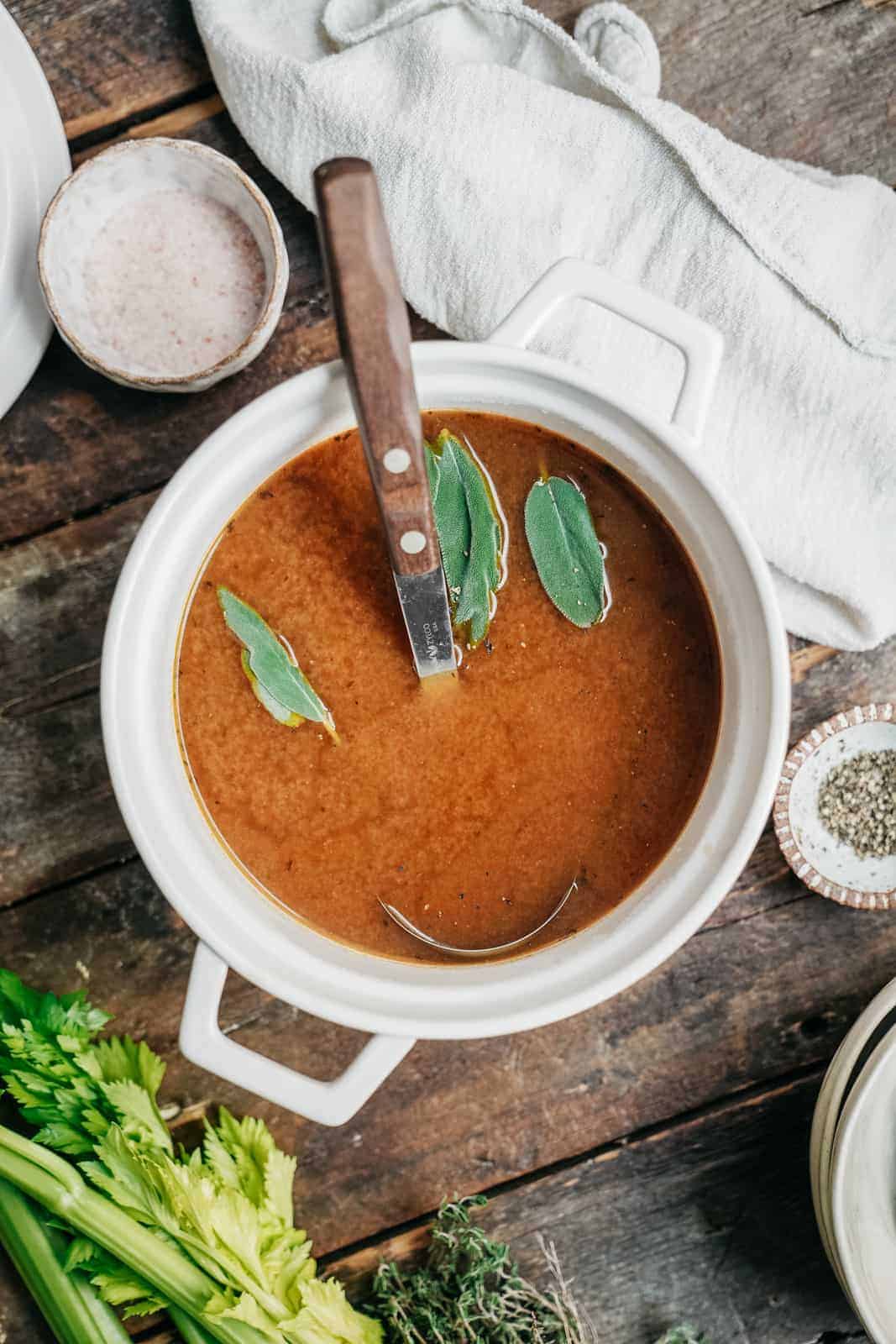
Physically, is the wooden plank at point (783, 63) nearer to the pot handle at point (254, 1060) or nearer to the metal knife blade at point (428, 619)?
the metal knife blade at point (428, 619)

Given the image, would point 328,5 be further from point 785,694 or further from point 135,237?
point 785,694

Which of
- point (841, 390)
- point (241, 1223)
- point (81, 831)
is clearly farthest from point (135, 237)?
point (241, 1223)

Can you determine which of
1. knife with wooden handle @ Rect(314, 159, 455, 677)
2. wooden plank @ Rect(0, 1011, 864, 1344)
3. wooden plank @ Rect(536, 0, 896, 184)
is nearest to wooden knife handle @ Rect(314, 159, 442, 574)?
knife with wooden handle @ Rect(314, 159, 455, 677)

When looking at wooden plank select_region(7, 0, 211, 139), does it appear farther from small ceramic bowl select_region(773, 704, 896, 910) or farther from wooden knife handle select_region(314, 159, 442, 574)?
small ceramic bowl select_region(773, 704, 896, 910)

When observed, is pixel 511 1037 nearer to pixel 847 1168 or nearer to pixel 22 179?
pixel 847 1168

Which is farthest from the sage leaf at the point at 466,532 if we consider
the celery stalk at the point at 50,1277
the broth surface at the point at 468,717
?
the celery stalk at the point at 50,1277
